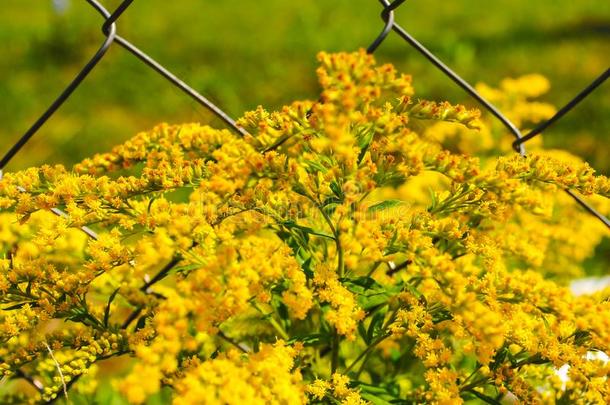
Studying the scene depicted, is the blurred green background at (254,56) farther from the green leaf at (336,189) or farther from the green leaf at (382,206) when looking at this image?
the green leaf at (336,189)

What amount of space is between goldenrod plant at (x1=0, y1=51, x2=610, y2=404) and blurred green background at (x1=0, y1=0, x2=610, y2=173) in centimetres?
225

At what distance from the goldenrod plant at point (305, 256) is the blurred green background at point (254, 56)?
2253mm

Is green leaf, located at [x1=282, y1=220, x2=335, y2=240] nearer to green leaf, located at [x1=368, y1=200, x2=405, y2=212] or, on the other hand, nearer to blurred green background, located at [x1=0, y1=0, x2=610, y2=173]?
green leaf, located at [x1=368, y1=200, x2=405, y2=212]

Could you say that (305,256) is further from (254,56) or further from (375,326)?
(254,56)

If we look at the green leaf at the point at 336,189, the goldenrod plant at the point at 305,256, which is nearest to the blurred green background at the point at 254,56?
the goldenrod plant at the point at 305,256

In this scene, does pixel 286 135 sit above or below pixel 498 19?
below

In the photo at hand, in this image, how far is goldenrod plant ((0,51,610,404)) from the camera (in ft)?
2.97

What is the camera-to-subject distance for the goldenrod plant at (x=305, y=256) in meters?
0.91

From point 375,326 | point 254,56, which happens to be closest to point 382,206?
point 375,326

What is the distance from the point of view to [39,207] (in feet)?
3.71

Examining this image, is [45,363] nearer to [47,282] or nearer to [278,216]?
[47,282]

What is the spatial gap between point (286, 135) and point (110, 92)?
332cm

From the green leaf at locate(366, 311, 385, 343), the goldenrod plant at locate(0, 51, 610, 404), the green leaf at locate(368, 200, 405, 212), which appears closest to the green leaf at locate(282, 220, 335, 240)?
the goldenrod plant at locate(0, 51, 610, 404)

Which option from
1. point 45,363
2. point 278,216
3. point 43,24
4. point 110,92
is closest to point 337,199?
point 278,216
